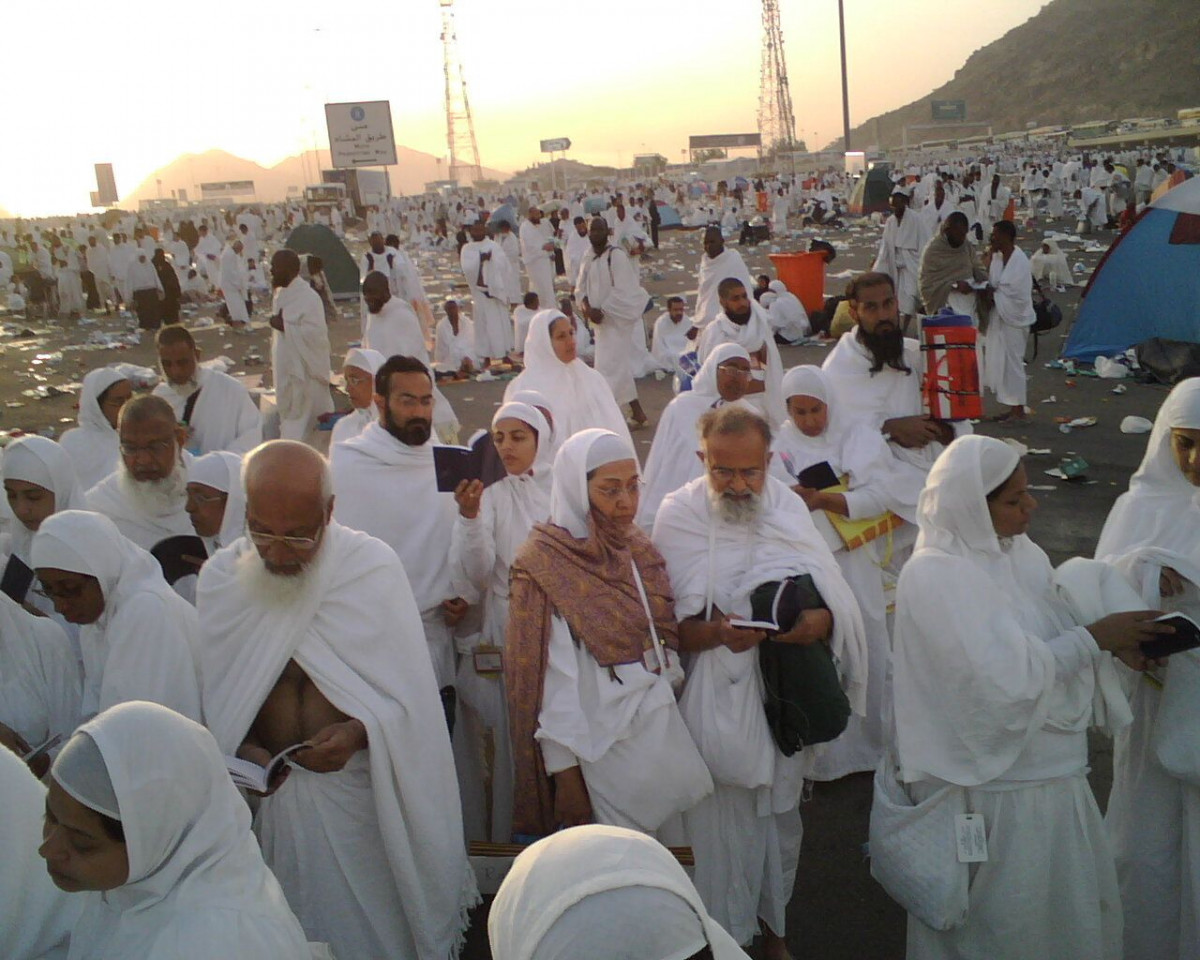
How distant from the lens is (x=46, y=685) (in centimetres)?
270

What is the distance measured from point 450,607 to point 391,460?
2.08 feet

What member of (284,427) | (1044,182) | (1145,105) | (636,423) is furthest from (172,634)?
(1145,105)

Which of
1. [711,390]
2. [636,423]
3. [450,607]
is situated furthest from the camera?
[636,423]

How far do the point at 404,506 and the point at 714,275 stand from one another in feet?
22.8

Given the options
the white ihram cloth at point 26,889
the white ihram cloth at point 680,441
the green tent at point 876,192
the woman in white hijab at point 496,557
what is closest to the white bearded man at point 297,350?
the white ihram cloth at point 680,441

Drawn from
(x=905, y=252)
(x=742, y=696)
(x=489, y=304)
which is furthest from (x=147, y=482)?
(x=905, y=252)

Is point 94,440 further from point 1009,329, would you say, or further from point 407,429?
point 1009,329

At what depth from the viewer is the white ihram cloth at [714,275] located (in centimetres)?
959

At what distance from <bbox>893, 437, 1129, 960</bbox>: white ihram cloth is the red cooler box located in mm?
1332

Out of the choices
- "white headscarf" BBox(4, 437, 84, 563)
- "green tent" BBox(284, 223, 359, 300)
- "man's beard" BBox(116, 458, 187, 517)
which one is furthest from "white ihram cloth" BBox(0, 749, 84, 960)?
"green tent" BBox(284, 223, 359, 300)

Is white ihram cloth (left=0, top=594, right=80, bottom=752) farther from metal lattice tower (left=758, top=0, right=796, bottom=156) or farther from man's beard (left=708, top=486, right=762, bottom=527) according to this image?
metal lattice tower (left=758, top=0, right=796, bottom=156)

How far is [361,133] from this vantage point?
3772 cm

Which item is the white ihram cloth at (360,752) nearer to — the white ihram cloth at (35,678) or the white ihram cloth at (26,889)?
the white ihram cloth at (26,889)

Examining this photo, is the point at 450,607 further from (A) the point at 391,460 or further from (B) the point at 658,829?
(B) the point at 658,829
